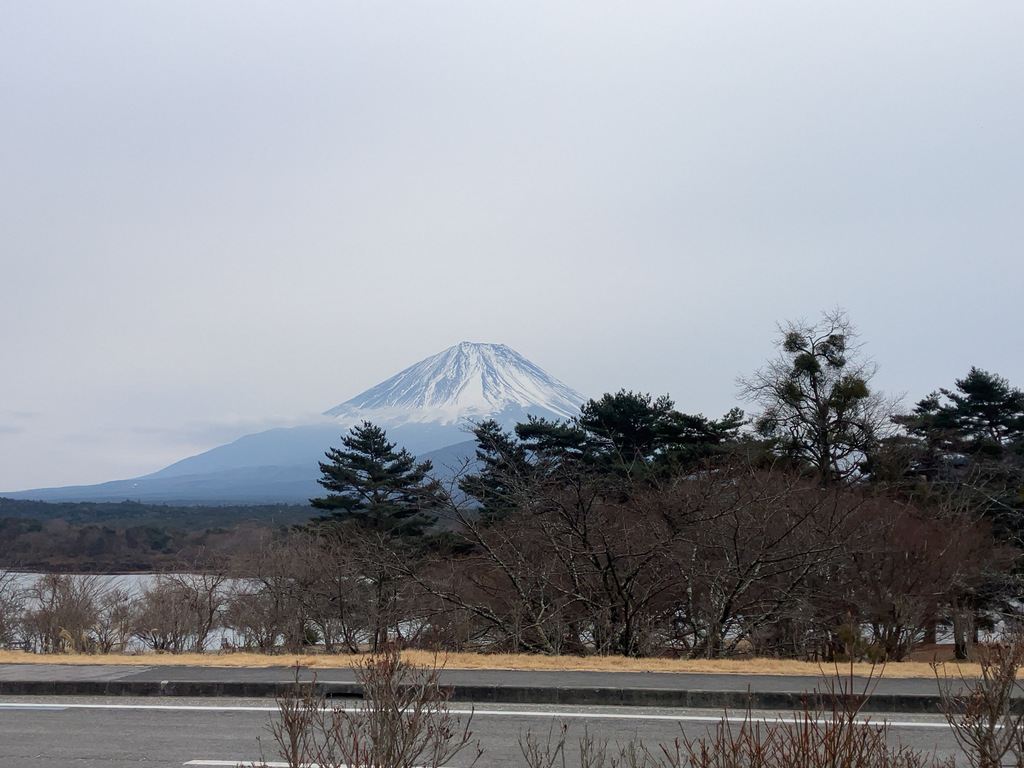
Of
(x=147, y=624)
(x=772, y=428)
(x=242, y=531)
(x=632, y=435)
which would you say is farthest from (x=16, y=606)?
(x=772, y=428)

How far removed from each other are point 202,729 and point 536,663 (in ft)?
13.3

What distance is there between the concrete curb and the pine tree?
30.4m

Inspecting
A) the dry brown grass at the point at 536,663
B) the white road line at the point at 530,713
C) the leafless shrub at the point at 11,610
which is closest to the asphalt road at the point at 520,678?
the dry brown grass at the point at 536,663

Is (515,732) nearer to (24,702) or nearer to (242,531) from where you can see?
(24,702)

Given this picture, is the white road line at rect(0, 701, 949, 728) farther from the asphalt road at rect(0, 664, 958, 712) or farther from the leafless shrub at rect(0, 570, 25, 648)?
the leafless shrub at rect(0, 570, 25, 648)

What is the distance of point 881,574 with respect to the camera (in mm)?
22094

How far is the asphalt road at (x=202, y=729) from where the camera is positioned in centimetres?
600

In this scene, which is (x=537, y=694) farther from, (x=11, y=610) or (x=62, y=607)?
(x=11, y=610)

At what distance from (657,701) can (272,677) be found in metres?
3.99

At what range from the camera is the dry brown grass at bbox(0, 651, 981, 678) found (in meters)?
9.32

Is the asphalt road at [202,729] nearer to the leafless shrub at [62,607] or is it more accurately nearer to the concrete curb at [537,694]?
the concrete curb at [537,694]

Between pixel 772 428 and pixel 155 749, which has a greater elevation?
pixel 772 428

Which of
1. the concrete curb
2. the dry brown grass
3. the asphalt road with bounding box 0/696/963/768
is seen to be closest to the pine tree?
the dry brown grass

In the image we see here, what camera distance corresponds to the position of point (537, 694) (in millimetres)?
8148
